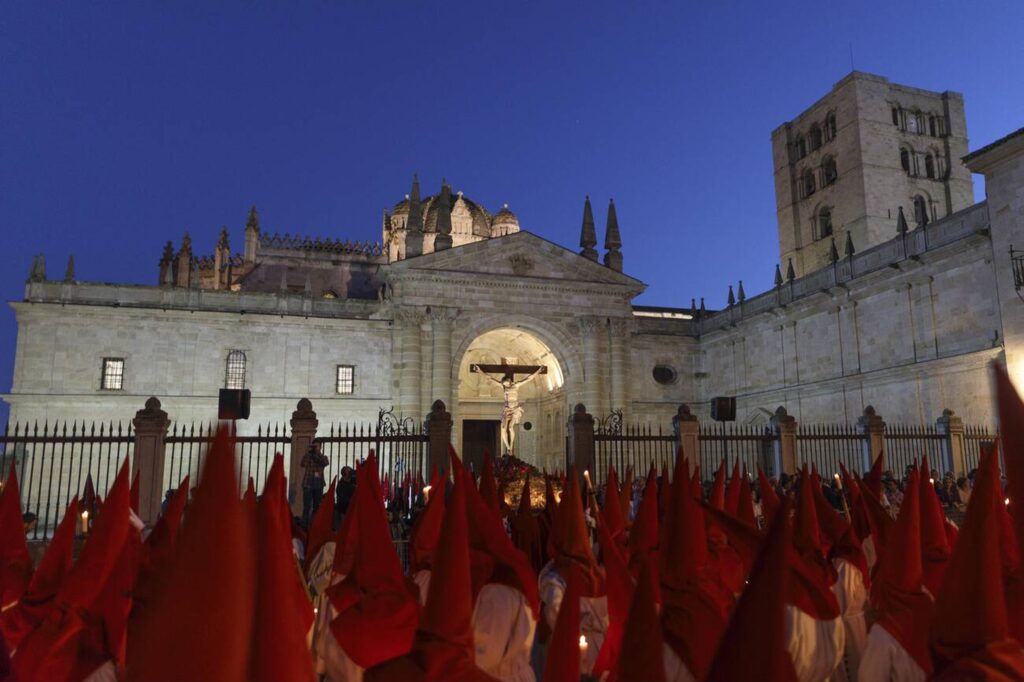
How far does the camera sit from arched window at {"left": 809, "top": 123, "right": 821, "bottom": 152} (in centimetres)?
4416

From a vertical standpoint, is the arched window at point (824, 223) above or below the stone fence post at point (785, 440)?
above

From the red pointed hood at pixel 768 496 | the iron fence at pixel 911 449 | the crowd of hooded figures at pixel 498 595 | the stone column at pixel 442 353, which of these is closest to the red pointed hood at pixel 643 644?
the crowd of hooded figures at pixel 498 595

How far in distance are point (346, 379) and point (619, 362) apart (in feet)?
41.4

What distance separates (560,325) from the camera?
104ft

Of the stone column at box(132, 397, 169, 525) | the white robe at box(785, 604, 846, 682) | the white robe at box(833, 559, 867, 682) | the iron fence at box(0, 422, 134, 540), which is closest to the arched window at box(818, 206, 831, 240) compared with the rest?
the iron fence at box(0, 422, 134, 540)

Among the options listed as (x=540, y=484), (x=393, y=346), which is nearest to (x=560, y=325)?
(x=393, y=346)

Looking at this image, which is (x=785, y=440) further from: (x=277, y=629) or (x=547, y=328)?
(x=277, y=629)

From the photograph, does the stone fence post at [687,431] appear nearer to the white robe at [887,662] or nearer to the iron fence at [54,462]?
the iron fence at [54,462]

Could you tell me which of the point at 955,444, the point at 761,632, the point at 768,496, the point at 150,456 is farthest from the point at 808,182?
the point at 761,632

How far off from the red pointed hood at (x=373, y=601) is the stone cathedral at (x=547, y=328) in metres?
21.2

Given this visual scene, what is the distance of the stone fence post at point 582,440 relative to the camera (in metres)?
16.2

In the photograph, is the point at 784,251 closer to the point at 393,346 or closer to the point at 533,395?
the point at 533,395

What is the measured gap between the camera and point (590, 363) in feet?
104

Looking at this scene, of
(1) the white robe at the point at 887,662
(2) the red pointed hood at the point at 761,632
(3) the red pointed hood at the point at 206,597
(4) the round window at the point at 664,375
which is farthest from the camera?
(4) the round window at the point at 664,375
